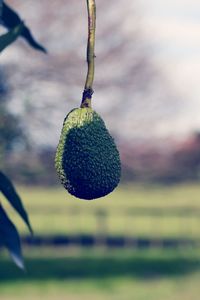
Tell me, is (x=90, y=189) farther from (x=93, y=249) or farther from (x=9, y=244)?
(x=93, y=249)

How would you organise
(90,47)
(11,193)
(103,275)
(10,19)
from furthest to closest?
1. (103,275)
2. (10,19)
3. (11,193)
4. (90,47)

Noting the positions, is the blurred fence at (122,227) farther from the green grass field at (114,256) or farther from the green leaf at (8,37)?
the green leaf at (8,37)

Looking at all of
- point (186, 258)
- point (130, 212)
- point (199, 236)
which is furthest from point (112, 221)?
point (186, 258)

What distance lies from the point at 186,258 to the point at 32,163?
2497 mm

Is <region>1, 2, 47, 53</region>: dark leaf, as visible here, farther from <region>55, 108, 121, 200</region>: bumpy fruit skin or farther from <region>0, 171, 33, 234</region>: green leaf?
<region>55, 108, 121, 200</region>: bumpy fruit skin

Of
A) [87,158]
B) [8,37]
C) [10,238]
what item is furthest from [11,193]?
[87,158]

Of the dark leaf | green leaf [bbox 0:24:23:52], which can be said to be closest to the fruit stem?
green leaf [bbox 0:24:23:52]

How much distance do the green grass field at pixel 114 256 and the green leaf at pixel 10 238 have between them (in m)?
7.96

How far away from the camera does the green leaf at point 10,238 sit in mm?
1287

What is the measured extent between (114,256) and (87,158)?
491 inches

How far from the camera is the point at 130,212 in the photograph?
51.6 feet

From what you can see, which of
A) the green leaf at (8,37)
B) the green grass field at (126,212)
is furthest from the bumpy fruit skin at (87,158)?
the green grass field at (126,212)

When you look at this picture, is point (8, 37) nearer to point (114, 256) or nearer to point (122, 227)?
point (114, 256)

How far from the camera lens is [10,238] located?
1302 mm
